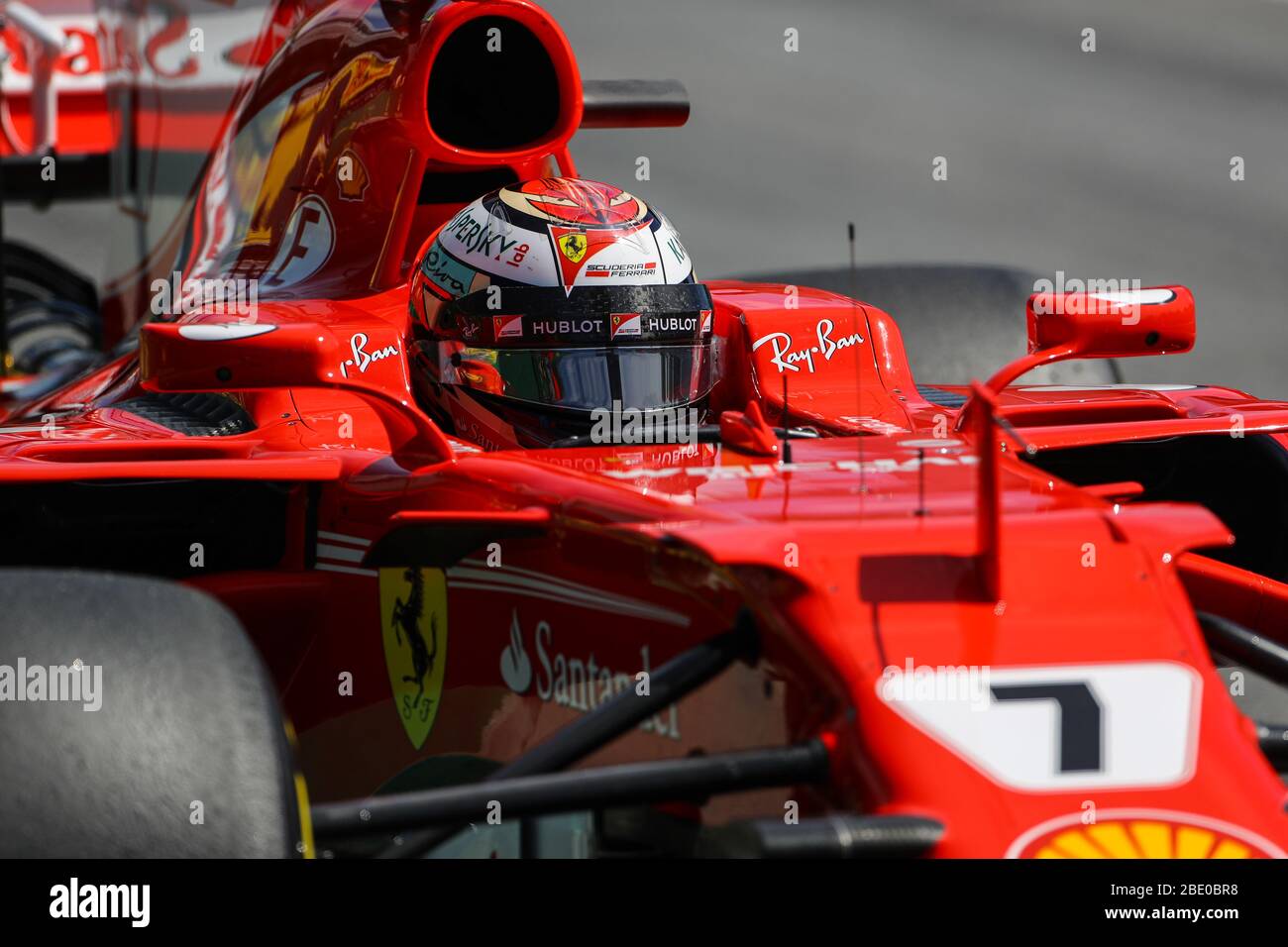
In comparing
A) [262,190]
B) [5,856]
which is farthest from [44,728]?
[262,190]

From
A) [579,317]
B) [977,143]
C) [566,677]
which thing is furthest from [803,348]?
[977,143]

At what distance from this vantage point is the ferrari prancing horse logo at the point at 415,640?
2678mm

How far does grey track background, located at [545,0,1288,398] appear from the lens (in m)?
10.0

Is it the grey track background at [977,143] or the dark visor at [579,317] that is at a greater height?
the grey track background at [977,143]

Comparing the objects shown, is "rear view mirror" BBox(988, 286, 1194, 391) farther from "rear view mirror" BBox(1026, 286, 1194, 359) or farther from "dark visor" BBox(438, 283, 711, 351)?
"dark visor" BBox(438, 283, 711, 351)

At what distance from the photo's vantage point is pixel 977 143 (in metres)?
11.7

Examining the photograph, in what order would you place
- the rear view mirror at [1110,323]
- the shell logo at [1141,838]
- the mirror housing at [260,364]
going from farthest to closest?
the rear view mirror at [1110,323] → the mirror housing at [260,364] → the shell logo at [1141,838]

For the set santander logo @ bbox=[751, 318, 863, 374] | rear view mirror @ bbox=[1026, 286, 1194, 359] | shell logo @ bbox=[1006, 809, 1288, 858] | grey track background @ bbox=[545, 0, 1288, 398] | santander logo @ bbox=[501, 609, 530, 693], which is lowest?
shell logo @ bbox=[1006, 809, 1288, 858]

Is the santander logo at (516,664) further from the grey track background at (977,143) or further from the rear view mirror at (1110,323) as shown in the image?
the grey track background at (977,143)

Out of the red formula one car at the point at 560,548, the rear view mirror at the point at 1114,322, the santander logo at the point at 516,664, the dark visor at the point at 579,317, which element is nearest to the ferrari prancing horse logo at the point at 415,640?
the red formula one car at the point at 560,548

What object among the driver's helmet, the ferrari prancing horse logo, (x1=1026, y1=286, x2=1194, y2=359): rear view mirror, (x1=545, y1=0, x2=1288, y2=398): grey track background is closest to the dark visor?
the driver's helmet

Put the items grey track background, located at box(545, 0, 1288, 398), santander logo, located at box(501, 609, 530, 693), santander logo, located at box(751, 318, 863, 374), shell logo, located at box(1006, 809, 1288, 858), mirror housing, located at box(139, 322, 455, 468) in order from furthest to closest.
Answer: grey track background, located at box(545, 0, 1288, 398) < santander logo, located at box(751, 318, 863, 374) < mirror housing, located at box(139, 322, 455, 468) < santander logo, located at box(501, 609, 530, 693) < shell logo, located at box(1006, 809, 1288, 858)

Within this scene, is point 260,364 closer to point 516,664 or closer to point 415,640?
Answer: point 415,640

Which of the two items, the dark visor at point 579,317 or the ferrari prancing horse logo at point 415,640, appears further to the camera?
the dark visor at point 579,317
